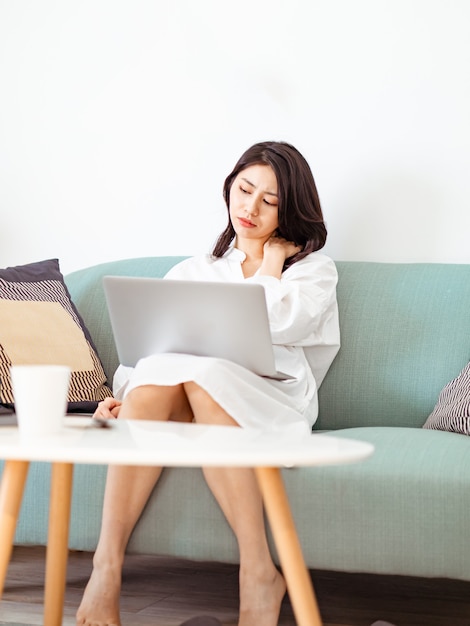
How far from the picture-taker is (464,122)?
262 cm

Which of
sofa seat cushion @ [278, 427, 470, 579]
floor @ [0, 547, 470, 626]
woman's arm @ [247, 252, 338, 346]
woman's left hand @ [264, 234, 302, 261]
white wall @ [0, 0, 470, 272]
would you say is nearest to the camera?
sofa seat cushion @ [278, 427, 470, 579]

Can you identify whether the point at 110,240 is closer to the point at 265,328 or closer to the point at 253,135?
the point at 253,135

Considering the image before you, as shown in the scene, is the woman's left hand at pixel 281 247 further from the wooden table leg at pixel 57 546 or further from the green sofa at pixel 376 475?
the wooden table leg at pixel 57 546

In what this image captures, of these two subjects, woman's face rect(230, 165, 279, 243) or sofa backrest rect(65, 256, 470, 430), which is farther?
woman's face rect(230, 165, 279, 243)

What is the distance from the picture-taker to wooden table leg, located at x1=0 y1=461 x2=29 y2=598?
1.25 meters

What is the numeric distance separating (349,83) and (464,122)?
0.36 meters

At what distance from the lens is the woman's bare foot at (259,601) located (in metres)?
1.77

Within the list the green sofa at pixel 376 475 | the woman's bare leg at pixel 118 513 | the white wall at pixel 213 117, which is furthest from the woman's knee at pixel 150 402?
the white wall at pixel 213 117

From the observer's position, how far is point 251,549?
5.89 ft

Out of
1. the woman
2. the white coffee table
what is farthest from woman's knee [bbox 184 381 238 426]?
the white coffee table

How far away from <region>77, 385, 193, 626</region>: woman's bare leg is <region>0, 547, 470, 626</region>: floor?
0.21m

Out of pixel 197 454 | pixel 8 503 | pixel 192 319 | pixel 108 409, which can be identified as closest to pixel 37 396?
pixel 8 503

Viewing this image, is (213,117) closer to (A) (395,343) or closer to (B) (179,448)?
(A) (395,343)

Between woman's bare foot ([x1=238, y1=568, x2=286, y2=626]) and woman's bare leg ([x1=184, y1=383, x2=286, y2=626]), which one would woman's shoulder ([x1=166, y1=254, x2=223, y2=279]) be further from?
woman's bare foot ([x1=238, y1=568, x2=286, y2=626])
